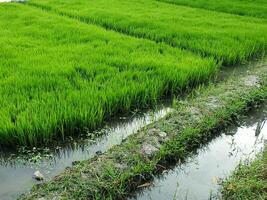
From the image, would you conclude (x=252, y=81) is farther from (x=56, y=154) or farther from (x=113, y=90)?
(x=56, y=154)

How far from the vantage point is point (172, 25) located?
7805 millimetres

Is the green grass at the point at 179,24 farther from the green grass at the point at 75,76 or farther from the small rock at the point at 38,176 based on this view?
the small rock at the point at 38,176

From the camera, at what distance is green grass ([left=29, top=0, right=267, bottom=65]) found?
662cm

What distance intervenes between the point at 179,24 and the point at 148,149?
16.9 feet

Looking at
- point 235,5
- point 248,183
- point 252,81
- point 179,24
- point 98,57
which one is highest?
point 235,5

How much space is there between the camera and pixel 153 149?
3387mm

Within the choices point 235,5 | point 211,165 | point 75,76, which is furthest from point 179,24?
point 211,165

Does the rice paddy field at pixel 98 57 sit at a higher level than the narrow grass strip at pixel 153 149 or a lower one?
higher

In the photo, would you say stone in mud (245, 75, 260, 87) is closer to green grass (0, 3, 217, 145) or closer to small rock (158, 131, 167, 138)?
green grass (0, 3, 217, 145)

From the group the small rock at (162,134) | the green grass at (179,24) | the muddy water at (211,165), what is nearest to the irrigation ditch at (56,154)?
the small rock at (162,134)

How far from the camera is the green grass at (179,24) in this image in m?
6.62

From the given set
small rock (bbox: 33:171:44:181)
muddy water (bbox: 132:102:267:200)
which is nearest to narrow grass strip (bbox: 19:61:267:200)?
muddy water (bbox: 132:102:267:200)

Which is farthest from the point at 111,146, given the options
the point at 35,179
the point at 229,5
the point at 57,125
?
the point at 229,5

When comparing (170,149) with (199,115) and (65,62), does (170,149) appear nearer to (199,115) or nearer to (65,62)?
(199,115)
